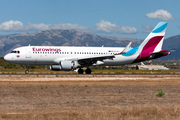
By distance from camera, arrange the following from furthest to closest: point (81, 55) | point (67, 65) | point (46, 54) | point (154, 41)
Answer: point (154, 41), point (81, 55), point (46, 54), point (67, 65)

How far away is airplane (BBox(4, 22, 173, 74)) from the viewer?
4219 cm

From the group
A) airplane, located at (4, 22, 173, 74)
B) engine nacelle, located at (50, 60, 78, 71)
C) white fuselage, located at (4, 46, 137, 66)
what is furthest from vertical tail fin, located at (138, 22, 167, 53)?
engine nacelle, located at (50, 60, 78, 71)

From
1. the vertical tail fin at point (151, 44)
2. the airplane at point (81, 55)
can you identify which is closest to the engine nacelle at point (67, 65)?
the airplane at point (81, 55)

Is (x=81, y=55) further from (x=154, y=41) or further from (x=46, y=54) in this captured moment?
(x=154, y=41)

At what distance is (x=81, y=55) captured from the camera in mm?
44531

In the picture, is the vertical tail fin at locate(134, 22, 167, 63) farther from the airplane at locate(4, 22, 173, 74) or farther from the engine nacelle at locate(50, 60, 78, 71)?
the engine nacelle at locate(50, 60, 78, 71)

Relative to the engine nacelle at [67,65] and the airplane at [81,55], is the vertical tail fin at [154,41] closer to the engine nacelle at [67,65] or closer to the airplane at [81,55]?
the airplane at [81,55]

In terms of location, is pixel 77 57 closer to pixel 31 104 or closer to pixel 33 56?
pixel 33 56

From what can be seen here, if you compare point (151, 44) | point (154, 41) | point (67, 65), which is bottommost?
point (67, 65)

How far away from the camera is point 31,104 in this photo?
53.6ft

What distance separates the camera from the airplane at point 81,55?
138 feet

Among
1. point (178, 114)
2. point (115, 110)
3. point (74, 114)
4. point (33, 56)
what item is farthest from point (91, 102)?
point (33, 56)

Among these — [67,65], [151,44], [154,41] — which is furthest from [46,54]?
[154,41]

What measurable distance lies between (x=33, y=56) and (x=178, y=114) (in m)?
31.9
